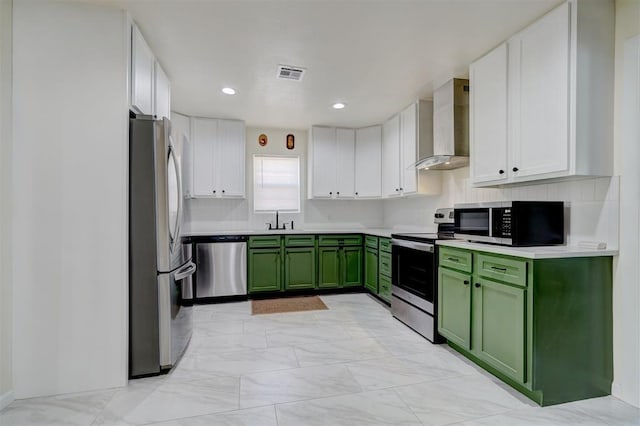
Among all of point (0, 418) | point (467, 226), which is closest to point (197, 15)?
point (467, 226)

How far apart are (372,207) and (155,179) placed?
3.92m

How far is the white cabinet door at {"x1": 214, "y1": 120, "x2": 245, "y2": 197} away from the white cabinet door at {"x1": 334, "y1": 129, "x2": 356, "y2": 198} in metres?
1.50

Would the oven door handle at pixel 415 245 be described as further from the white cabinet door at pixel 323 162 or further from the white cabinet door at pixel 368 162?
the white cabinet door at pixel 323 162

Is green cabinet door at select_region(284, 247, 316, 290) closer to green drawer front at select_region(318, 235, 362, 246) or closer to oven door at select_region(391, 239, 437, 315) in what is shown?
green drawer front at select_region(318, 235, 362, 246)

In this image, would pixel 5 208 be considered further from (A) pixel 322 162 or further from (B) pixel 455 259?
(A) pixel 322 162

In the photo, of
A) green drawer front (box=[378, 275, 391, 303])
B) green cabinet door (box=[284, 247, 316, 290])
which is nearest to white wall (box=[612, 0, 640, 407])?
green drawer front (box=[378, 275, 391, 303])

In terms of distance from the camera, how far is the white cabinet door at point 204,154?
4488mm

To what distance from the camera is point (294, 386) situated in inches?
86.4

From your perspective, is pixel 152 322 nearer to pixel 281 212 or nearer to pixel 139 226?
pixel 139 226

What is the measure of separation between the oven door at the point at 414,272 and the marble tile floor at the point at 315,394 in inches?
16.0

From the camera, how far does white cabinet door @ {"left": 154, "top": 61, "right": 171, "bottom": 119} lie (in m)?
2.78

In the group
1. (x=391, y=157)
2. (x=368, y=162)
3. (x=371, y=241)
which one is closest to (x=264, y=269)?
(x=371, y=241)

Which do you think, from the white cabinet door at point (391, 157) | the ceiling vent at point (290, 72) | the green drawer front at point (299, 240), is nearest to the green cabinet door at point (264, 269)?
the green drawer front at point (299, 240)

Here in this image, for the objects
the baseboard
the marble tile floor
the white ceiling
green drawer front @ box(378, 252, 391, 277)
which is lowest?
the marble tile floor
